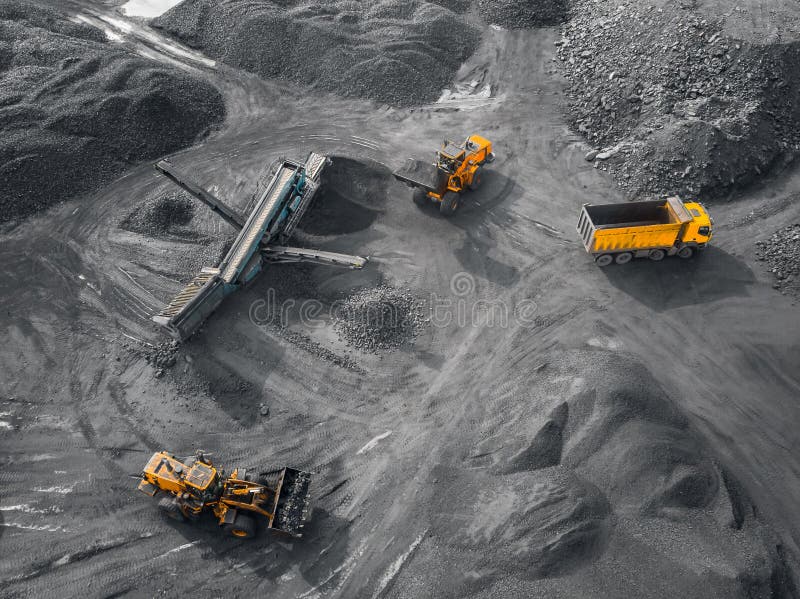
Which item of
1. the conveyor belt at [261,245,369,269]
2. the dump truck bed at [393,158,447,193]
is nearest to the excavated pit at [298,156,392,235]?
the dump truck bed at [393,158,447,193]

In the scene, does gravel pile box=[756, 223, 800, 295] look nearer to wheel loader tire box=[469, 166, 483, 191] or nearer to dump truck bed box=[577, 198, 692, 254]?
dump truck bed box=[577, 198, 692, 254]

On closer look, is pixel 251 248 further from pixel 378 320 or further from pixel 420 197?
pixel 420 197

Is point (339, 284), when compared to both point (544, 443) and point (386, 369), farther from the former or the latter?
point (544, 443)

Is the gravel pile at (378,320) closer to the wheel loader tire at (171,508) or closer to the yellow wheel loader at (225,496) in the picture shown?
the yellow wheel loader at (225,496)

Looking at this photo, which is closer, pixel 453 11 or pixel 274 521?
pixel 274 521

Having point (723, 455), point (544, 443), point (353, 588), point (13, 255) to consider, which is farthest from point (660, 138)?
point (13, 255)

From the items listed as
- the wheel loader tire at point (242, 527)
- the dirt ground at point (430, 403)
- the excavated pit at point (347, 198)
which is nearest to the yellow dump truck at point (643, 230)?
the dirt ground at point (430, 403)
